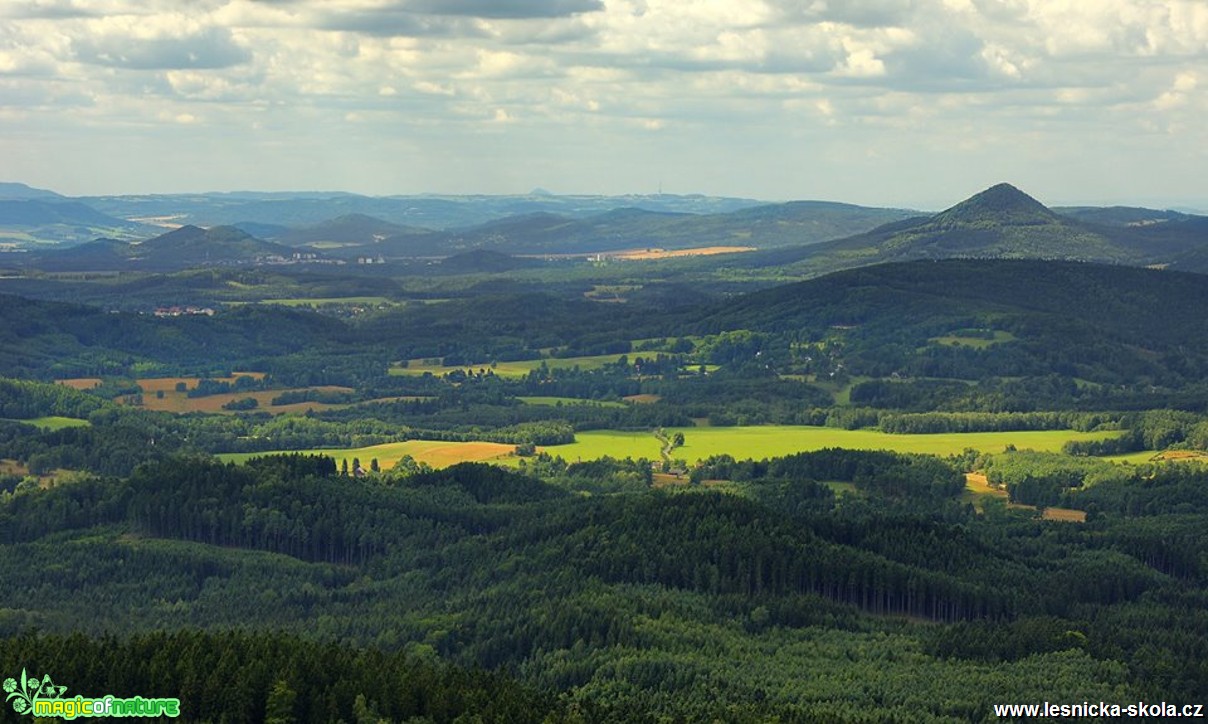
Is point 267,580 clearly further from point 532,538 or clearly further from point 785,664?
point 785,664

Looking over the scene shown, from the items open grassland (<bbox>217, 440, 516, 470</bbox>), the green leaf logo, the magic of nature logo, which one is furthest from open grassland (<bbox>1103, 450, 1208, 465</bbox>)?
the green leaf logo

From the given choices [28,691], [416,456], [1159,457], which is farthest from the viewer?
[416,456]

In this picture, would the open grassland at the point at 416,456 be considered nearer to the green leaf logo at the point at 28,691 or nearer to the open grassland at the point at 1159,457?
the open grassland at the point at 1159,457

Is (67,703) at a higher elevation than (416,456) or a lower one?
higher

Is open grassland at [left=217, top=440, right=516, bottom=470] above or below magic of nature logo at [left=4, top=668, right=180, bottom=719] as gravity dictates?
below

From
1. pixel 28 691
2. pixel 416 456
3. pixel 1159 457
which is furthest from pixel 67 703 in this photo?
pixel 1159 457

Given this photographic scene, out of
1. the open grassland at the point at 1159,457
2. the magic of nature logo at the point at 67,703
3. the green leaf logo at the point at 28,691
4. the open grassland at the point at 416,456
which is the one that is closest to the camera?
the green leaf logo at the point at 28,691

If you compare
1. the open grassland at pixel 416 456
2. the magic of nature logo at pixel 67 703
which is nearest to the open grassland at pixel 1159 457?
the open grassland at pixel 416 456

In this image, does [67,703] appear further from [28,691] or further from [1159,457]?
[1159,457]

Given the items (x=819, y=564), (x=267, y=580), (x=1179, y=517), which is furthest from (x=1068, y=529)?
(x=267, y=580)

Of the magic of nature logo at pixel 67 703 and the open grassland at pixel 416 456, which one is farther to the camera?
the open grassland at pixel 416 456

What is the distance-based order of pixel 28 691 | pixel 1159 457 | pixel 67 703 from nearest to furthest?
pixel 67 703 < pixel 28 691 < pixel 1159 457

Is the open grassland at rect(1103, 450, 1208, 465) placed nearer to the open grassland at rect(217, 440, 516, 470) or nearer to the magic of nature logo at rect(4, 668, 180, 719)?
the open grassland at rect(217, 440, 516, 470)

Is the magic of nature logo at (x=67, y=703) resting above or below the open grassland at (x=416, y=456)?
above
